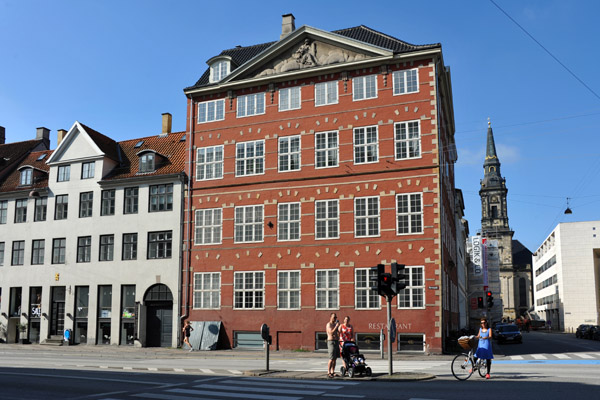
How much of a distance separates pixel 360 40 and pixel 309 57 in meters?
3.08

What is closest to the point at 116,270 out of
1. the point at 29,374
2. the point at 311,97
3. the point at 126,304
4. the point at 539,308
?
the point at 126,304

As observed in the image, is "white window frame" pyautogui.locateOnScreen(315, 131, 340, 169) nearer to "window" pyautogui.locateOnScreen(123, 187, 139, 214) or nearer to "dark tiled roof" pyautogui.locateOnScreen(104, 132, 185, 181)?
"dark tiled roof" pyautogui.locateOnScreen(104, 132, 185, 181)

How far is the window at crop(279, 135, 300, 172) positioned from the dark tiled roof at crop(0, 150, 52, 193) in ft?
61.4

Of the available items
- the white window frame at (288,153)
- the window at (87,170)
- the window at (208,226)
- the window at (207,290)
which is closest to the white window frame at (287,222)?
the white window frame at (288,153)

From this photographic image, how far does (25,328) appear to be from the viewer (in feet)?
129

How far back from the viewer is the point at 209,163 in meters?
35.8

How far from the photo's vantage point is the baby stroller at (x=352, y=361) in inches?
680

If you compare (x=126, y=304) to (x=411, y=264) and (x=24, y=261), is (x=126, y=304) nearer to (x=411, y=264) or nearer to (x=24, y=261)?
(x=24, y=261)

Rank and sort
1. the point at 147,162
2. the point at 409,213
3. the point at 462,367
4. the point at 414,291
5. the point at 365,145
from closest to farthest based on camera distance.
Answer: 1. the point at 462,367
2. the point at 414,291
3. the point at 409,213
4. the point at 365,145
5. the point at 147,162

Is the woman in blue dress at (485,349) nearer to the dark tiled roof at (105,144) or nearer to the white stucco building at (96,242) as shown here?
the white stucco building at (96,242)

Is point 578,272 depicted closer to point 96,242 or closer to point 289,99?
point 289,99

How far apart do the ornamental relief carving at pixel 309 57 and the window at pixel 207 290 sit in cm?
1245

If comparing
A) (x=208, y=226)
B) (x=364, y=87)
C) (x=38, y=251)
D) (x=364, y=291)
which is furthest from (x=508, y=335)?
(x=38, y=251)

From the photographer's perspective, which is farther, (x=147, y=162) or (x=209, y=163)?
(x=147, y=162)
